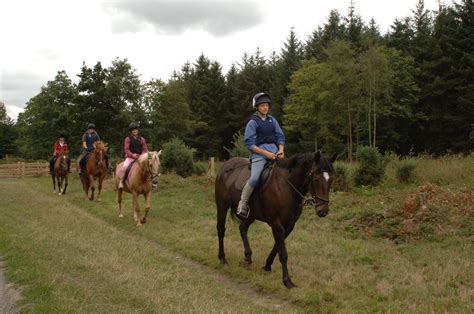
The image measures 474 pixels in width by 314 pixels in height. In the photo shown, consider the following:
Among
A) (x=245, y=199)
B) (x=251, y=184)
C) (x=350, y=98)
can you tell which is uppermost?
(x=350, y=98)

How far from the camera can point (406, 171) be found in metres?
18.0

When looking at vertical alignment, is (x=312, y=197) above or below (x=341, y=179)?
above

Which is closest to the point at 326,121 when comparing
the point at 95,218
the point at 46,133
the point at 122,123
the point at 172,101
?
the point at 172,101

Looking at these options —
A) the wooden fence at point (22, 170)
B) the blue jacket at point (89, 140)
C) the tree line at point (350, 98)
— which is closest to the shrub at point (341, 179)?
the blue jacket at point (89, 140)

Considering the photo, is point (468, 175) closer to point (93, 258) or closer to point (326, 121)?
point (93, 258)

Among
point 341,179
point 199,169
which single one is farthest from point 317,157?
point 199,169

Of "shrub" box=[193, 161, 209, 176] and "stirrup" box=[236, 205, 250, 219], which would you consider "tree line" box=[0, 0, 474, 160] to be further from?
"stirrup" box=[236, 205, 250, 219]

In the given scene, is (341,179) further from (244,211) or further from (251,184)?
(251,184)

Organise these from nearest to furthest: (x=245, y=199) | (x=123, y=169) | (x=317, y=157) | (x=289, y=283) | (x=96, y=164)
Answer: (x=317, y=157)
(x=289, y=283)
(x=245, y=199)
(x=123, y=169)
(x=96, y=164)

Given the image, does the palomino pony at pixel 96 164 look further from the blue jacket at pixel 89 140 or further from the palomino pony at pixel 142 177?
the palomino pony at pixel 142 177

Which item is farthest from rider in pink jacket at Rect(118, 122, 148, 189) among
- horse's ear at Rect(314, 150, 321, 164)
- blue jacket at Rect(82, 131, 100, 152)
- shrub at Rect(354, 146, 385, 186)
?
shrub at Rect(354, 146, 385, 186)

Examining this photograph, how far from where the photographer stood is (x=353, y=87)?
42.4 m

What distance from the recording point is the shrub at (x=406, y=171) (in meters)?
18.0

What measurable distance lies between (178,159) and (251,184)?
17473 millimetres
